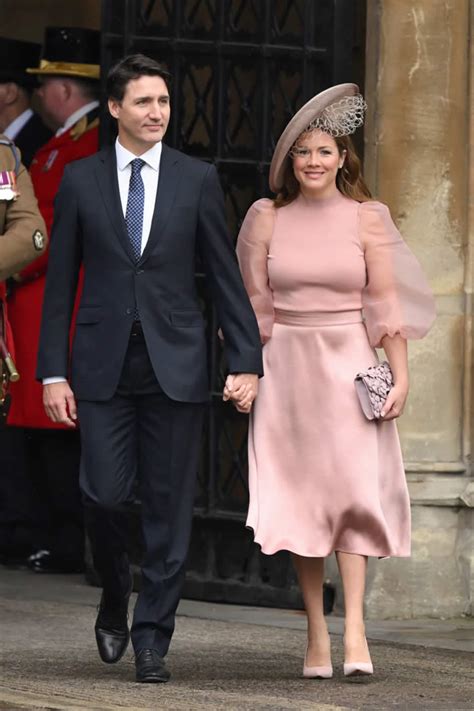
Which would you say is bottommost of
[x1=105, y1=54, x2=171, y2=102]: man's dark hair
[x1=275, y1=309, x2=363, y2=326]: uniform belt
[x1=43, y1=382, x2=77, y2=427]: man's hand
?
[x1=43, y1=382, x2=77, y2=427]: man's hand

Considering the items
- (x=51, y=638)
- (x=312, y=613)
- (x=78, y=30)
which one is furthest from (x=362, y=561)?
(x=78, y=30)

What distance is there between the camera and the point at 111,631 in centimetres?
742

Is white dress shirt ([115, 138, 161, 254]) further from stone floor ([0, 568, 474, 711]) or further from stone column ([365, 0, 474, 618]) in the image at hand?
stone column ([365, 0, 474, 618])

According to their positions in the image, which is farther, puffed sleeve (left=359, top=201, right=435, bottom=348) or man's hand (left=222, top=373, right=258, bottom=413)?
puffed sleeve (left=359, top=201, right=435, bottom=348)

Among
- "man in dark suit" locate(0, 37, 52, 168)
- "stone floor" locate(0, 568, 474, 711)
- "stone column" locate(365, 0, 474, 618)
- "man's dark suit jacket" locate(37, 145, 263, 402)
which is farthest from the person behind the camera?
"man in dark suit" locate(0, 37, 52, 168)

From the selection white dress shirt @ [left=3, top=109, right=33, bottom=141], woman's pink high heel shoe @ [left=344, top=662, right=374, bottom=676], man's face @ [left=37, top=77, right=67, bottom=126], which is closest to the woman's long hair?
woman's pink high heel shoe @ [left=344, top=662, right=374, bottom=676]

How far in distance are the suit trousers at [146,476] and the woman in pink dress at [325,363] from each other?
280mm

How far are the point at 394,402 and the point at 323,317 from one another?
0.36m

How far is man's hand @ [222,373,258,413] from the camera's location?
7.19 meters

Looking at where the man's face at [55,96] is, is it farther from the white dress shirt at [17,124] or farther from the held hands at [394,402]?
the held hands at [394,402]

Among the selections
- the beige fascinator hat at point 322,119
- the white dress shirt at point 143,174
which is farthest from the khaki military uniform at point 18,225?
the beige fascinator hat at point 322,119

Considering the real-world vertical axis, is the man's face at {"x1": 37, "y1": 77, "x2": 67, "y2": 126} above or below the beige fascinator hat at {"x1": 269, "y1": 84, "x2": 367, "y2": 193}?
above

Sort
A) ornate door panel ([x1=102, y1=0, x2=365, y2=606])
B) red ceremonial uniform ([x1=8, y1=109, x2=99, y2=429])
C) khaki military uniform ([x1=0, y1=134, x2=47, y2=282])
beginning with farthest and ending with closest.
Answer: red ceremonial uniform ([x1=8, y1=109, x2=99, y2=429])
ornate door panel ([x1=102, y1=0, x2=365, y2=606])
khaki military uniform ([x1=0, y1=134, x2=47, y2=282])

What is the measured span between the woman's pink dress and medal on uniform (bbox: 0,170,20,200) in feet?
3.24
